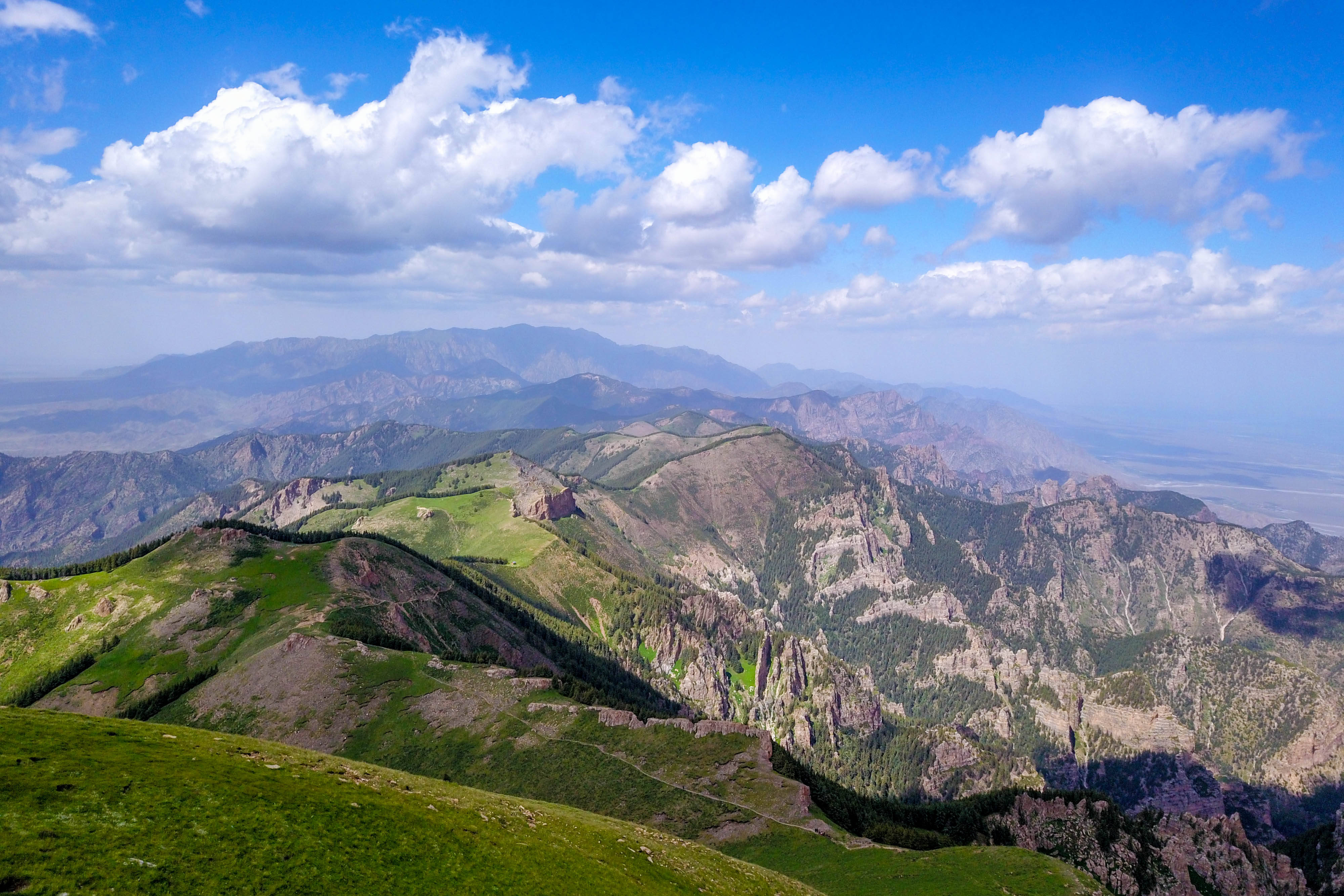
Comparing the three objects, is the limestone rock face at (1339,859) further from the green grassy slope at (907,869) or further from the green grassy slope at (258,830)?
the green grassy slope at (258,830)

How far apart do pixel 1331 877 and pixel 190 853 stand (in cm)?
19288

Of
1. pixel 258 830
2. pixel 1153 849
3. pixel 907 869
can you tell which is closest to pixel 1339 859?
pixel 1153 849

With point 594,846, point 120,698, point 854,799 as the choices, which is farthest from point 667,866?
point 120,698

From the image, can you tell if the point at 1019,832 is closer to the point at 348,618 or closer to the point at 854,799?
the point at 854,799

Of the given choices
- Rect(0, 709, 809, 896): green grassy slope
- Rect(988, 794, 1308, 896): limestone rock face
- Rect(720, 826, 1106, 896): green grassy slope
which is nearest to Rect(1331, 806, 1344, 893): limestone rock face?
Rect(988, 794, 1308, 896): limestone rock face

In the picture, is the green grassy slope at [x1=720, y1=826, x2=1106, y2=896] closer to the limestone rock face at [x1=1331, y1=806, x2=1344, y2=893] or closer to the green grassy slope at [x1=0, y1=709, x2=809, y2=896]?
the green grassy slope at [x1=0, y1=709, x2=809, y2=896]

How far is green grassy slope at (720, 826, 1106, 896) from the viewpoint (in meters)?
77.7

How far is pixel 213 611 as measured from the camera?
15388cm

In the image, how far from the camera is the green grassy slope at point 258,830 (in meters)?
30.9

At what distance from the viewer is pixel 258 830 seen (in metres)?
37.5

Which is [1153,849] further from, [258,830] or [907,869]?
[258,830]

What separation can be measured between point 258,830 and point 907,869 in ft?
257

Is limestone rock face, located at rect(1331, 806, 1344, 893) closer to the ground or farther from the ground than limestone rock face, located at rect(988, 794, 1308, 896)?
closer to the ground

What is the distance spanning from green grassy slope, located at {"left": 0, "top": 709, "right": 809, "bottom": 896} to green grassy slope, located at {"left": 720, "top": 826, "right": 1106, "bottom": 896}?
20.8m
